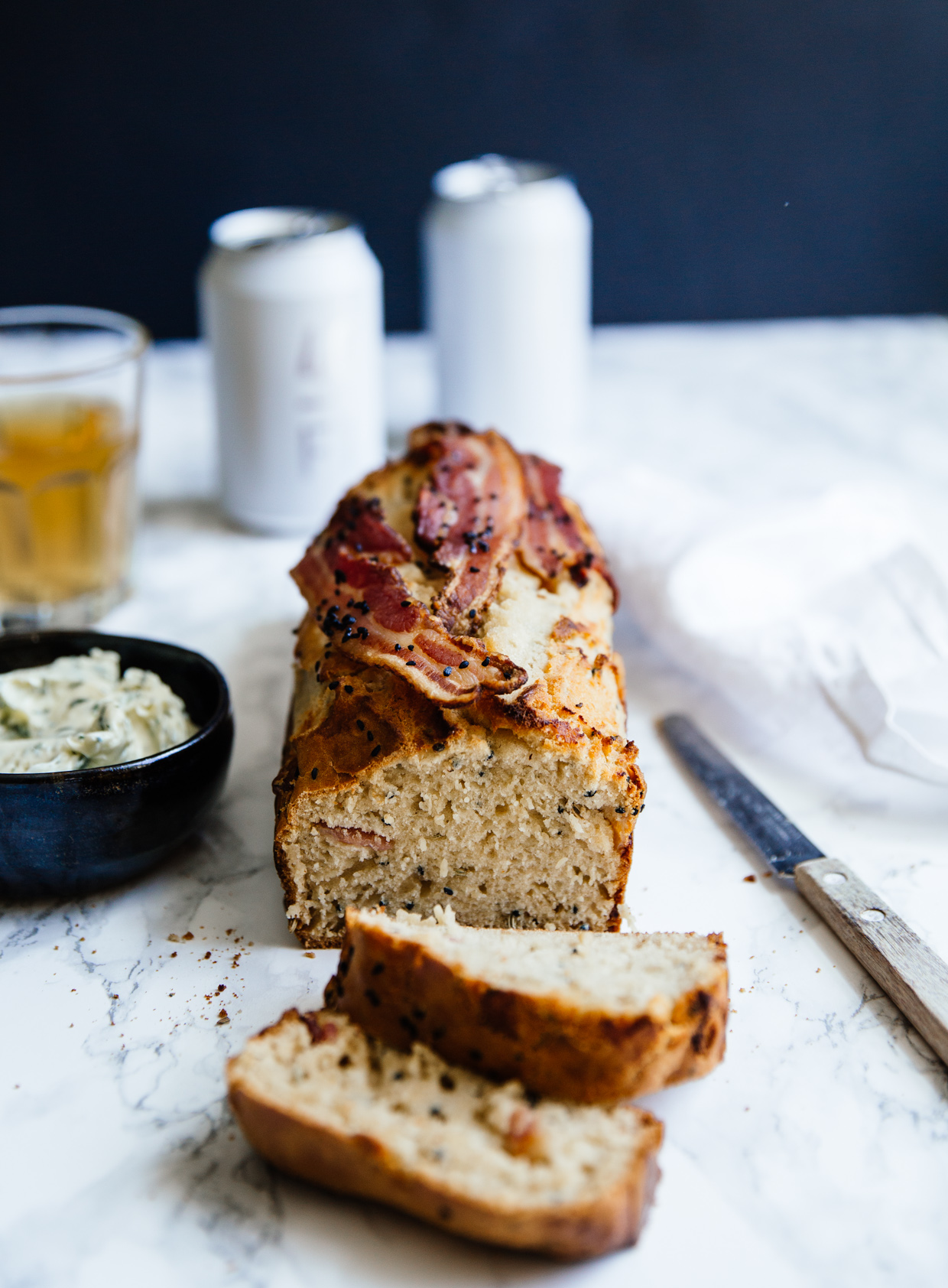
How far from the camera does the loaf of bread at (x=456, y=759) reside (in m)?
2.11

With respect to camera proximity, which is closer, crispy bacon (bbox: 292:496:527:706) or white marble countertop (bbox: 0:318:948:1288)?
white marble countertop (bbox: 0:318:948:1288)

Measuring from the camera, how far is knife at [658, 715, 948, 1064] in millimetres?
2014

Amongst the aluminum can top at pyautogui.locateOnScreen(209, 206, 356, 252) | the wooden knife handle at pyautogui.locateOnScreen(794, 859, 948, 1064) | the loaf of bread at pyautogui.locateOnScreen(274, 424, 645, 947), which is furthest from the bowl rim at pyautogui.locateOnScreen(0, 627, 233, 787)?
the aluminum can top at pyautogui.locateOnScreen(209, 206, 356, 252)

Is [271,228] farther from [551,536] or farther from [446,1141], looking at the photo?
[446,1141]

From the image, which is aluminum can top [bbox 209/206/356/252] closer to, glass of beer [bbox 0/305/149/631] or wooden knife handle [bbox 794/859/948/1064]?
glass of beer [bbox 0/305/149/631]

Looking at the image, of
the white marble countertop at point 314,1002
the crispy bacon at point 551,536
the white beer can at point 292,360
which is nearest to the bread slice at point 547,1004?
the white marble countertop at point 314,1002

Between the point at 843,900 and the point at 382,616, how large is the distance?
1.05 metres

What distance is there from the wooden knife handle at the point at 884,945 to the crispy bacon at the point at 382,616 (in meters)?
0.74

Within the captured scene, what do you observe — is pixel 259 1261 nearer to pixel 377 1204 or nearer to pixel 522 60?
pixel 377 1204

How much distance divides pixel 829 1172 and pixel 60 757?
1.55m

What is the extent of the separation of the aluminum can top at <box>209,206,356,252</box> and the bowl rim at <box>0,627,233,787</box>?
4.77 ft

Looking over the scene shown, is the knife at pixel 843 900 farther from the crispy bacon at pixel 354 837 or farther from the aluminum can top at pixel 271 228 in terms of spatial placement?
the aluminum can top at pixel 271 228

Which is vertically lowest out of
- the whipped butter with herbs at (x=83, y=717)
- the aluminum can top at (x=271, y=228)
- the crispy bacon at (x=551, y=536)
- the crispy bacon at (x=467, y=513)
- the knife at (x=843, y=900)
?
the knife at (x=843, y=900)

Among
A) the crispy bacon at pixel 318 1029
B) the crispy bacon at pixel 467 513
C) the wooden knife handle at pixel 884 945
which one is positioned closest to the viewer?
the crispy bacon at pixel 318 1029
